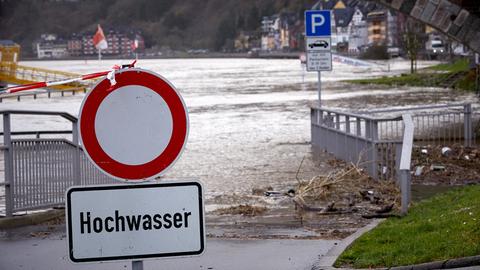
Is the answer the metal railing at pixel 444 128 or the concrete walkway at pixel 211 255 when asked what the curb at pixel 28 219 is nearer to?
the concrete walkway at pixel 211 255

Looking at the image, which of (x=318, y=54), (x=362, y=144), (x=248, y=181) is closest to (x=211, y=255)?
(x=248, y=181)

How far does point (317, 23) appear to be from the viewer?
22.5 metres

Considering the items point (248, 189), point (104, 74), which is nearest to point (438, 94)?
point (248, 189)

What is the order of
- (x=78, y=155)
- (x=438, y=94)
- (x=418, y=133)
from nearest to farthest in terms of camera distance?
(x=78, y=155)
(x=418, y=133)
(x=438, y=94)

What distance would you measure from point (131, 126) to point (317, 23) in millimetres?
17726

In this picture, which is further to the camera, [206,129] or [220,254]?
[206,129]

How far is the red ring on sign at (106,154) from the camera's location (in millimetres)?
5137

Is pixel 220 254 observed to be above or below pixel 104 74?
below

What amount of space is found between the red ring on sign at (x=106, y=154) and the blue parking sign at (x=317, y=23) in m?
17.2

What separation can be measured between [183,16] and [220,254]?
4505cm

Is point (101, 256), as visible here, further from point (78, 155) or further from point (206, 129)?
point (206, 129)

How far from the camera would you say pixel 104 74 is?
543cm

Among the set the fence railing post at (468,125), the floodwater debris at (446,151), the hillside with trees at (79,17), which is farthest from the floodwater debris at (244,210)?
the fence railing post at (468,125)

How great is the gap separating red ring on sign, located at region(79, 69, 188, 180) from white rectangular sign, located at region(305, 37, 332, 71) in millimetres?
17879
